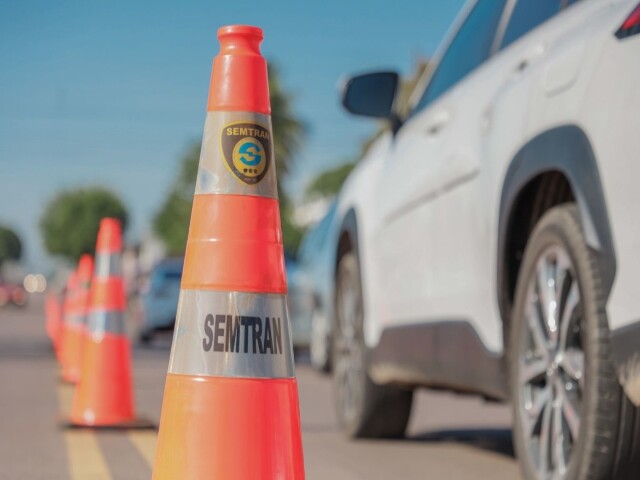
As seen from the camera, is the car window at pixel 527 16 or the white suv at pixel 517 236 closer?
the white suv at pixel 517 236

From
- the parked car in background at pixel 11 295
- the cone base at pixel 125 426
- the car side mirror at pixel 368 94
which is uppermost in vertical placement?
the parked car in background at pixel 11 295

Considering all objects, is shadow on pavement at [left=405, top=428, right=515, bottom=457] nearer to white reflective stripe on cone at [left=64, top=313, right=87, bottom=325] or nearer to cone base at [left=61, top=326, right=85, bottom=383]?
cone base at [left=61, top=326, right=85, bottom=383]

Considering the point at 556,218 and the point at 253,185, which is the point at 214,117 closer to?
the point at 253,185

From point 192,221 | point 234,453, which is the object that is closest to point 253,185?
point 192,221

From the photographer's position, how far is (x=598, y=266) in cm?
410

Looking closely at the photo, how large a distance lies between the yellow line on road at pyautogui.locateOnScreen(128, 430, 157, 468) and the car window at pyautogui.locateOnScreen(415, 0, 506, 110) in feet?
6.81

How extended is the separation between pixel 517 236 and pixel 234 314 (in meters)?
1.65

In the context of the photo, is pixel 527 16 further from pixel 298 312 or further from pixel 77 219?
pixel 77 219

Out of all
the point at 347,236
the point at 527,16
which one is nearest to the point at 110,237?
the point at 347,236

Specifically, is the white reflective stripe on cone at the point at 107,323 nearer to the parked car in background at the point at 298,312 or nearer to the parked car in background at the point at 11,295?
the parked car in background at the point at 298,312

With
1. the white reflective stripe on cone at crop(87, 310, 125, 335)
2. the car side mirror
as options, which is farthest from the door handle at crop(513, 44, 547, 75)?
the white reflective stripe on cone at crop(87, 310, 125, 335)

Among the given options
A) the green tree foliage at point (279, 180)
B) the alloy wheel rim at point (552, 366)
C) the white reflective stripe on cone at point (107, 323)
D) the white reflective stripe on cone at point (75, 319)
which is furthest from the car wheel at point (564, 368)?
the green tree foliage at point (279, 180)

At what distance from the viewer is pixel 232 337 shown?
363 cm

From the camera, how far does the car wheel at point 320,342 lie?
15.1 meters
